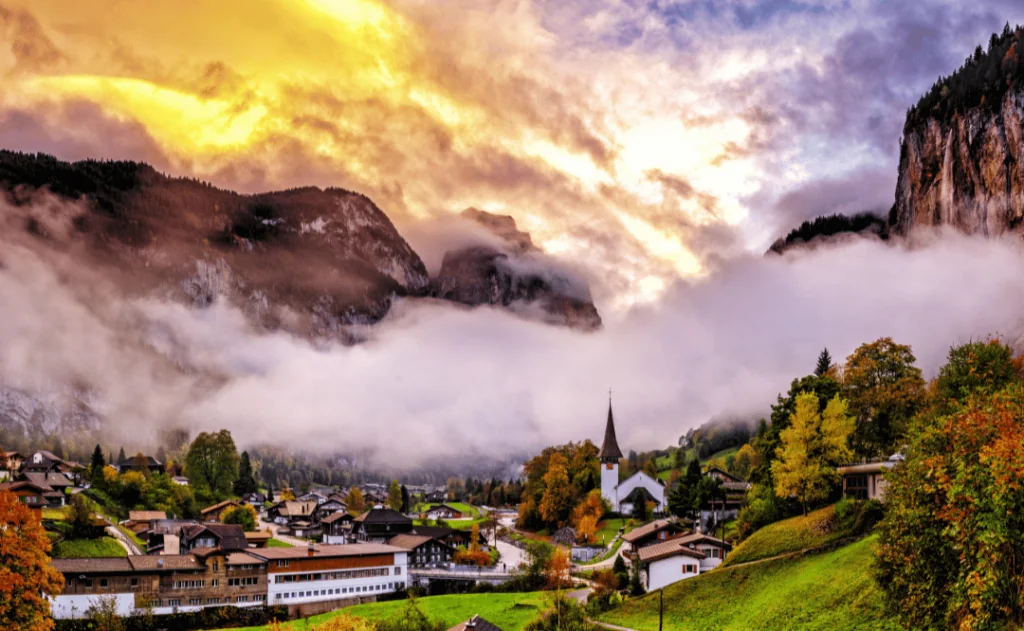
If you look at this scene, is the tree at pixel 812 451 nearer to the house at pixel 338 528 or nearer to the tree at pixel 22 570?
the tree at pixel 22 570

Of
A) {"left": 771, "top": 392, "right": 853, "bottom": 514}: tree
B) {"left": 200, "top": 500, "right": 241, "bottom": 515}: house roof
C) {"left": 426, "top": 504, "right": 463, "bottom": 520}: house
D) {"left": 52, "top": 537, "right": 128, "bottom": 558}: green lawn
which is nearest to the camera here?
{"left": 771, "top": 392, "right": 853, "bottom": 514}: tree

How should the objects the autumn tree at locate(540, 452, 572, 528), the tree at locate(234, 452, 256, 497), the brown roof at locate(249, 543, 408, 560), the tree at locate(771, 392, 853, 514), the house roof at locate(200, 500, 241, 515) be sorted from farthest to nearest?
the tree at locate(234, 452, 256, 497) < the house roof at locate(200, 500, 241, 515) < the autumn tree at locate(540, 452, 572, 528) < the brown roof at locate(249, 543, 408, 560) < the tree at locate(771, 392, 853, 514)

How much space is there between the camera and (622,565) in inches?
2557

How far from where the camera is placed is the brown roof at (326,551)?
Answer: 7675 cm

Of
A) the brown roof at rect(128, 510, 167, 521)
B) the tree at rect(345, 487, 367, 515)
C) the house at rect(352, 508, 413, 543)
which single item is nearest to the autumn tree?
the house at rect(352, 508, 413, 543)

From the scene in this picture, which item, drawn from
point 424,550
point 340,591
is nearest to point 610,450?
point 424,550

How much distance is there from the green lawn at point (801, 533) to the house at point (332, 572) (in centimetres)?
4102

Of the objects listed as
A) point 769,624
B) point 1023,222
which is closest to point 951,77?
point 1023,222

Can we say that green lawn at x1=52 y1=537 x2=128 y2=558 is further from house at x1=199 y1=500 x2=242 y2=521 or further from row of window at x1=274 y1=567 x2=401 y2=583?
house at x1=199 y1=500 x2=242 y2=521

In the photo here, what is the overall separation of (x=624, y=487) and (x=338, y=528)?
36131mm

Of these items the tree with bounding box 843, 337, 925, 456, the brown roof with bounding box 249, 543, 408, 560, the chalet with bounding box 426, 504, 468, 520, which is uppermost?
the tree with bounding box 843, 337, 925, 456

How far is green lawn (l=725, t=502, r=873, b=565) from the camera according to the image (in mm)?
47094

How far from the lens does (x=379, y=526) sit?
4040 inches

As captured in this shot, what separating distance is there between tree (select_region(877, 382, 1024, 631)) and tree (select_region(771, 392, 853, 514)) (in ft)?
69.0
